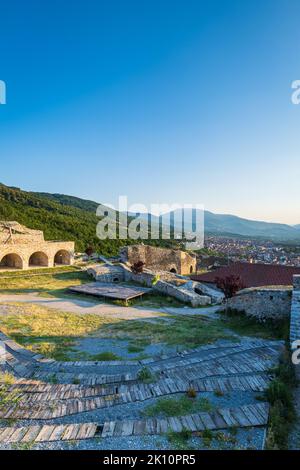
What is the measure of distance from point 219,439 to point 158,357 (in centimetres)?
366

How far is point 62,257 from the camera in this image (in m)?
30.2

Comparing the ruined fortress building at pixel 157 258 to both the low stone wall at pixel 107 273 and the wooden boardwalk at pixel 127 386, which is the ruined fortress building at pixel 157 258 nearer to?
the low stone wall at pixel 107 273

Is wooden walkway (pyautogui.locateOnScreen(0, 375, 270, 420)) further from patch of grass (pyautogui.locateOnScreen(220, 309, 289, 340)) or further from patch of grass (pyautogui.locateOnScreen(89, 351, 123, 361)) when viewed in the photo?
patch of grass (pyautogui.locateOnScreen(220, 309, 289, 340))

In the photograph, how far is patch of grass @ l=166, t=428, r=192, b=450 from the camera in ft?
15.6

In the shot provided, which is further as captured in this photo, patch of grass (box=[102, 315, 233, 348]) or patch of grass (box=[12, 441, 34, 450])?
patch of grass (box=[102, 315, 233, 348])

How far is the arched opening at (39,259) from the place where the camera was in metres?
28.0

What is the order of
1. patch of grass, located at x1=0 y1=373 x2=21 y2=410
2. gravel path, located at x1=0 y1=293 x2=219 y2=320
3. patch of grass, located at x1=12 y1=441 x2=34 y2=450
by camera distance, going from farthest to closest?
gravel path, located at x1=0 y1=293 x2=219 y2=320 → patch of grass, located at x1=0 y1=373 x2=21 y2=410 → patch of grass, located at x1=12 y1=441 x2=34 y2=450

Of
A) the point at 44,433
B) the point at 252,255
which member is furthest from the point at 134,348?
the point at 252,255

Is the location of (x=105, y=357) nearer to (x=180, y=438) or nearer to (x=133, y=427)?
(x=133, y=427)

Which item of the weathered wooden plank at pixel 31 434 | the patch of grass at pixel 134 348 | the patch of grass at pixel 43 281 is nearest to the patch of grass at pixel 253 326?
the patch of grass at pixel 134 348

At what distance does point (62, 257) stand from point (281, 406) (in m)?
27.0

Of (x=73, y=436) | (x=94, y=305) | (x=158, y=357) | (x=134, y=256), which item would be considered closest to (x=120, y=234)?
(x=134, y=256)

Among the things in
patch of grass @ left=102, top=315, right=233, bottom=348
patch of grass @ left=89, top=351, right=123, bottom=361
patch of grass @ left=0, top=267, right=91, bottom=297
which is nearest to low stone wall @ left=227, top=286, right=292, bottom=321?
patch of grass @ left=102, top=315, right=233, bottom=348

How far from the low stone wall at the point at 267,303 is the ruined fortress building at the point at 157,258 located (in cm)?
1659
